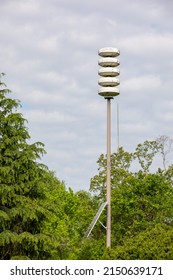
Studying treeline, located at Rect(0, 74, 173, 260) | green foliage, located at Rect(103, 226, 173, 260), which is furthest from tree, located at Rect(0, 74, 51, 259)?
green foliage, located at Rect(103, 226, 173, 260)

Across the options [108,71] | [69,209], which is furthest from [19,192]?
[69,209]

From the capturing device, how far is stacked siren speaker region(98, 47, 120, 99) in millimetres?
32281

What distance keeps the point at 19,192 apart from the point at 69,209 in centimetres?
1420

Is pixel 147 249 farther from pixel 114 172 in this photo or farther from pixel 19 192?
pixel 114 172

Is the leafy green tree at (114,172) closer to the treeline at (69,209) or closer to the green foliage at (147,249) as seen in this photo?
the treeline at (69,209)

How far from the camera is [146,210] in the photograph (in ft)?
125

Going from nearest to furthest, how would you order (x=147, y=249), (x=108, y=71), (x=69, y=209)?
(x=147, y=249) < (x=108, y=71) < (x=69, y=209)

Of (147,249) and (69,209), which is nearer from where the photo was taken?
(147,249)

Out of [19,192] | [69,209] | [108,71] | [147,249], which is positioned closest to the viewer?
[147,249]

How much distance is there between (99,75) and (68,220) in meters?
11.7

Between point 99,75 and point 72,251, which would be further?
point 72,251

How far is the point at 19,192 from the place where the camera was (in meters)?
29.3
